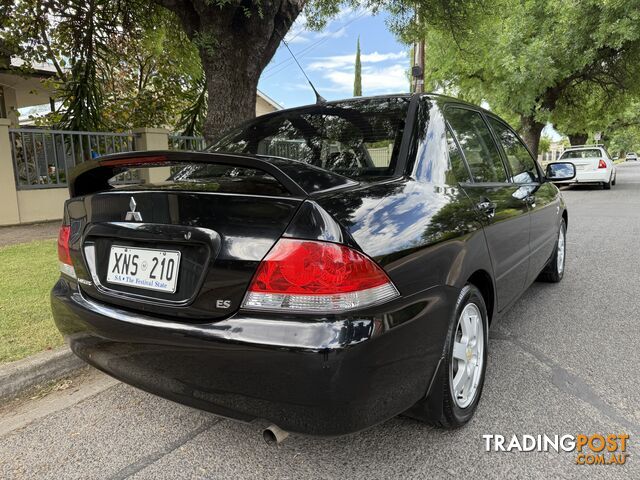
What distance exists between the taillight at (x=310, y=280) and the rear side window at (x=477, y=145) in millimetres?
1430

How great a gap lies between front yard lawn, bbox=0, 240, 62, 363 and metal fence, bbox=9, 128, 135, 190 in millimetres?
2430

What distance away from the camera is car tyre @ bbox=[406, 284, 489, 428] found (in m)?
2.03

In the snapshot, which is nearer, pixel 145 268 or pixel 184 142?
pixel 145 268

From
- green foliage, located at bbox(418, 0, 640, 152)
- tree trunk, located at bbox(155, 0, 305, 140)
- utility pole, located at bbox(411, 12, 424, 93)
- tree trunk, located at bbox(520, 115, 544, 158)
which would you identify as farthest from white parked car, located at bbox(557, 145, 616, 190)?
tree trunk, located at bbox(155, 0, 305, 140)

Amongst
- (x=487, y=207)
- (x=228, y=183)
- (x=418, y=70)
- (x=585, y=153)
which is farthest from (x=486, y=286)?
(x=585, y=153)

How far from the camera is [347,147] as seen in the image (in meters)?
2.62

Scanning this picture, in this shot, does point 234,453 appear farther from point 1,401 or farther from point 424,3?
point 424,3

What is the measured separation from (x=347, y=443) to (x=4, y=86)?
1646 cm

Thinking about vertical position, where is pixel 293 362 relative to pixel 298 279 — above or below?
below

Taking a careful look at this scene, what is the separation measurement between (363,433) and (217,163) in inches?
55.9

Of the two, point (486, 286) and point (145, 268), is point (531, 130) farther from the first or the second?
point (145, 268)

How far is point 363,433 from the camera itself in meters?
2.26

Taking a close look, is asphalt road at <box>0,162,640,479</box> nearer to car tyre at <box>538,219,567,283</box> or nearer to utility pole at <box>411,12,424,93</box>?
car tyre at <box>538,219,567,283</box>

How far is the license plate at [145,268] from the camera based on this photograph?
1.82 m
